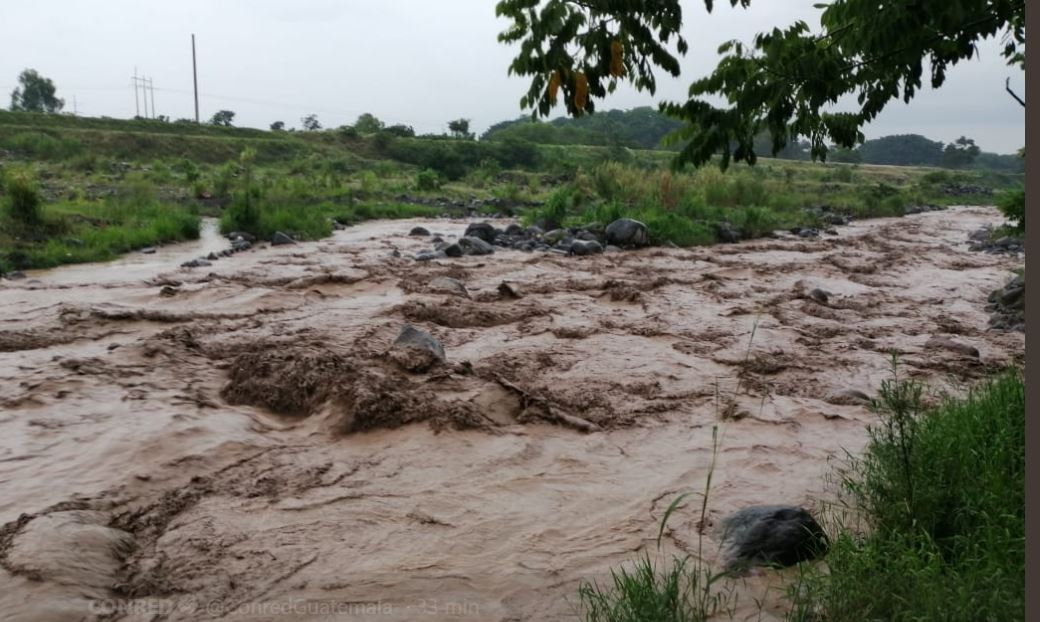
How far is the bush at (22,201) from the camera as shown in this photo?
10.6 m

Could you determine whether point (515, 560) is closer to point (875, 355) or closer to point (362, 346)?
point (362, 346)

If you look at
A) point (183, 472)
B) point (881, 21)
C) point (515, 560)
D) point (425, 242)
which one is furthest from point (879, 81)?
point (425, 242)

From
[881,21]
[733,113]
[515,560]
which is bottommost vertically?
[515,560]

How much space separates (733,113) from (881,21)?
1.61ft

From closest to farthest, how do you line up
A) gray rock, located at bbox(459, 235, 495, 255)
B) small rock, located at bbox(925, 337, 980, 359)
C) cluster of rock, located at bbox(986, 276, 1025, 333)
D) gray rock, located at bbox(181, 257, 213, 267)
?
1. small rock, located at bbox(925, 337, 980, 359)
2. cluster of rock, located at bbox(986, 276, 1025, 333)
3. gray rock, located at bbox(181, 257, 213, 267)
4. gray rock, located at bbox(459, 235, 495, 255)

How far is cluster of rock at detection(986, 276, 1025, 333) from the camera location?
700 centimetres

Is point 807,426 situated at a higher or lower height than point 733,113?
lower

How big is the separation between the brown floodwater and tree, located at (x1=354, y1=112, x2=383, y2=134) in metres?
34.6

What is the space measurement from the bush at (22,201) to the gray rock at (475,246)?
5772 mm

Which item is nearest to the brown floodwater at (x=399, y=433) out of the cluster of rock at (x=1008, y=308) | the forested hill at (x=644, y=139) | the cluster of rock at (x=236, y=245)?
the cluster of rock at (x=1008, y=308)

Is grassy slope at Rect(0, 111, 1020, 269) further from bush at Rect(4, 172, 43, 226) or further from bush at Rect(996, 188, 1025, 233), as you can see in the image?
bush at Rect(996, 188, 1025, 233)

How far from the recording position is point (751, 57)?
279 centimetres

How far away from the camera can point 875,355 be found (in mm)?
6016

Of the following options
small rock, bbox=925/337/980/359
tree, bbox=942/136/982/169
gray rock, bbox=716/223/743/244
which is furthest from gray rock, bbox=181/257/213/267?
tree, bbox=942/136/982/169
